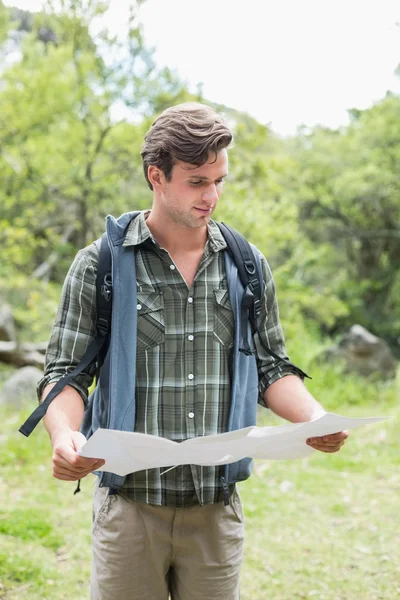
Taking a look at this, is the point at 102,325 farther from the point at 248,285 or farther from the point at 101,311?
the point at 248,285

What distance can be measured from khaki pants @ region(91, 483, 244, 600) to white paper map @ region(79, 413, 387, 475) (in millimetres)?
356

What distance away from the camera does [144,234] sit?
71.2 inches

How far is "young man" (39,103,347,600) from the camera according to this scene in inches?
66.8

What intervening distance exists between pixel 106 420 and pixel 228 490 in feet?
1.27

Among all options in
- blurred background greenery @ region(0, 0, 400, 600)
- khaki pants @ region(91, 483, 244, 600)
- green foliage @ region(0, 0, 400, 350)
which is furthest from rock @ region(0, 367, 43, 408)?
khaki pants @ region(91, 483, 244, 600)

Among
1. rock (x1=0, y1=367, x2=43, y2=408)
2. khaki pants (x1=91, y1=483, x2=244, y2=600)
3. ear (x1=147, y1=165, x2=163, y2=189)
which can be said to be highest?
ear (x1=147, y1=165, x2=163, y2=189)

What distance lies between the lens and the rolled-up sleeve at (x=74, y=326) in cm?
170

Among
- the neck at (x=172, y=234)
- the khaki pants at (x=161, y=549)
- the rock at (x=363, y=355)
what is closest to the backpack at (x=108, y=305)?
the neck at (x=172, y=234)

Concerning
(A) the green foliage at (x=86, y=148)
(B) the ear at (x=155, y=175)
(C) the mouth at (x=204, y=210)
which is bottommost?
(C) the mouth at (x=204, y=210)

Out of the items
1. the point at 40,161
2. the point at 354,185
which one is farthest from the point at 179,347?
the point at 354,185

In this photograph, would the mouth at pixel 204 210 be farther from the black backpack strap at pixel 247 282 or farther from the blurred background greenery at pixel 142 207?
the blurred background greenery at pixel 142 207

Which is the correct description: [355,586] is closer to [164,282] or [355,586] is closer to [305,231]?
[164,282]

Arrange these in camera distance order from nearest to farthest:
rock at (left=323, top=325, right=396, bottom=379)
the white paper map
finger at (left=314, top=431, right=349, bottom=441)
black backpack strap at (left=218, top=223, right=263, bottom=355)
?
the white paper map → finger at (left=314, top=431, right=349, bottom=441) → black backpack strap at (left=218, top=223, right=263, bottom=355) → rock at (left=323, top=325, right=396, bottom=379)

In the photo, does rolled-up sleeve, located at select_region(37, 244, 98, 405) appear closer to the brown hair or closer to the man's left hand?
the brown hair
